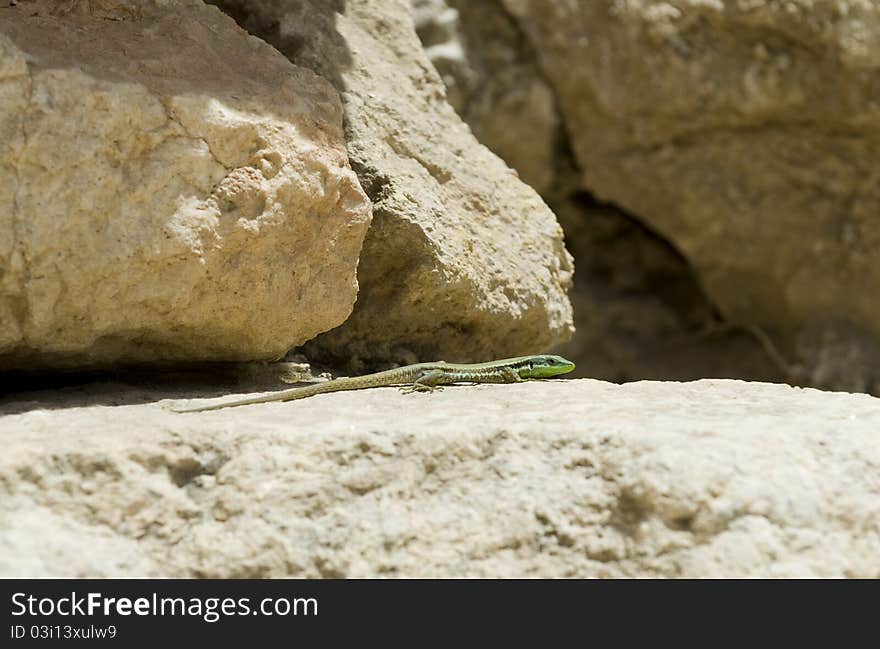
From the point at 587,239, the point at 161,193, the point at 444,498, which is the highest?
the point at 161,193

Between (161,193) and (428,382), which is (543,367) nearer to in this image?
(428,382)

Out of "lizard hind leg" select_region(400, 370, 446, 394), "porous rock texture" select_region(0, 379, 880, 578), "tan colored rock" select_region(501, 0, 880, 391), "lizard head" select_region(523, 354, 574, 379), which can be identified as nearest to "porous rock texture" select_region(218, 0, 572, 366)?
"lizard head" select_region(523, 354, 574, 379)

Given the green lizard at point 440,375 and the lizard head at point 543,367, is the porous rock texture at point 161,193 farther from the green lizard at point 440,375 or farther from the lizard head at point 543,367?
the lizard head at point 543,367

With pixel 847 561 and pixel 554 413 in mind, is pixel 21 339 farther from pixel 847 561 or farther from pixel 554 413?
pixel 847 561

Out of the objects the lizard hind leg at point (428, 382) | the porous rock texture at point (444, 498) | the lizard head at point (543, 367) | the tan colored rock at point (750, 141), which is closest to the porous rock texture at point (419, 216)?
the lizard head at point (543, 367)

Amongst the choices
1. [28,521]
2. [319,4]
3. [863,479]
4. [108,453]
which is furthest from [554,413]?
[319,4]

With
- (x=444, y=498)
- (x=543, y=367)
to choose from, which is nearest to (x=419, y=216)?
(x=543, y=367)
